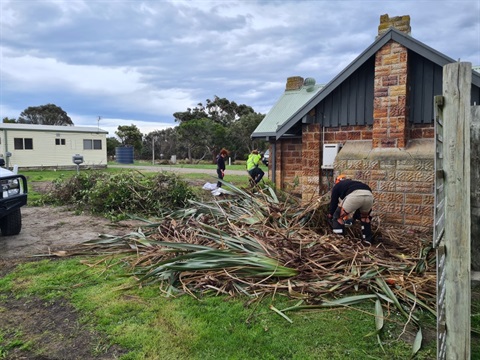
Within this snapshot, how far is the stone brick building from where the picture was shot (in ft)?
21.7

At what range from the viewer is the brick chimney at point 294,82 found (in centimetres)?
1420

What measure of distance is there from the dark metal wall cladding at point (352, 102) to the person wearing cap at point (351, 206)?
2.25 meters

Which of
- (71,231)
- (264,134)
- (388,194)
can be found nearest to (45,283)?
(71,231)

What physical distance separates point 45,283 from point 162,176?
6.06 metres

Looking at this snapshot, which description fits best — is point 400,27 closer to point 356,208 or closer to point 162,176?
point 356,208

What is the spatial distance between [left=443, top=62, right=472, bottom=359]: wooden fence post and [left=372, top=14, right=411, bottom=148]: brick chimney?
4810 mm

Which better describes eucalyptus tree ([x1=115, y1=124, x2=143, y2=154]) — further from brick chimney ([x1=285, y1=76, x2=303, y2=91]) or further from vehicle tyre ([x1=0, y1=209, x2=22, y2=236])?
vehicle tyre ([x1=0, y1=209, x2=22, y2=236])

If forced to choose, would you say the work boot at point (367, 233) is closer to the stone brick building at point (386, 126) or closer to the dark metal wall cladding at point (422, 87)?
the stone brick building at point (386, 126)

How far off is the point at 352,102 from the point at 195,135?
35.6 metres

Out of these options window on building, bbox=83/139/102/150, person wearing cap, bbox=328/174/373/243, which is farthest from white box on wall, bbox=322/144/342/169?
window on building, bbox=83/139/102/150

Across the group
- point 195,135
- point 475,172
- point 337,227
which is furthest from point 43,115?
point 475,172

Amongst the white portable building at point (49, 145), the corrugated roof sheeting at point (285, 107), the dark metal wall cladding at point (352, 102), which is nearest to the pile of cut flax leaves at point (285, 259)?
the dark metal wall cladding at point (352, 102)

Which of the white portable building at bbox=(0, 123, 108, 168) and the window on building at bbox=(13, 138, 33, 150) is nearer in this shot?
the white portable building at bbox=(0, 123, 108, 168)

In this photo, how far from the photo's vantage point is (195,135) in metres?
42.5
